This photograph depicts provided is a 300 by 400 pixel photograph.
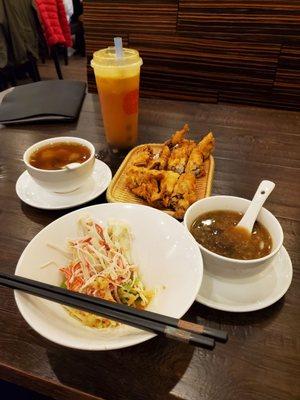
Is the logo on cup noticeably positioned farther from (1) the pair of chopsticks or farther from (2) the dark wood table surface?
(1) the pair of chopsticks

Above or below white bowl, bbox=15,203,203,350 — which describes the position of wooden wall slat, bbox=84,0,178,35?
above

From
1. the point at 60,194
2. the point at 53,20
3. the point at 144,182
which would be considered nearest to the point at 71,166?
the point at 60,194

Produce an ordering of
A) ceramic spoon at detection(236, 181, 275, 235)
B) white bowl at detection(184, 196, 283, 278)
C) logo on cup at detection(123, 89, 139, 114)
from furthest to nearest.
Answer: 1. logo on cup at detection(123, 89, 139, 114)
2. ceramic spoon at detection(236, 181, 275, 235)
3. white bowl at detection(184, 196, 283, 278)

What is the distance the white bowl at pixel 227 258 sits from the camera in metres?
0.66

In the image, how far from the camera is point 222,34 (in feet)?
6.58

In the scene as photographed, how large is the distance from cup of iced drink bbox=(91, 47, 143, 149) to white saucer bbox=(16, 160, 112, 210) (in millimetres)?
217

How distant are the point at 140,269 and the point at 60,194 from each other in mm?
393

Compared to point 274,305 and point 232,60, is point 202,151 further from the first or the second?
point 232,60

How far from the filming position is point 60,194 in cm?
100

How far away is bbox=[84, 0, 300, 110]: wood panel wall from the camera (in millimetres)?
1930

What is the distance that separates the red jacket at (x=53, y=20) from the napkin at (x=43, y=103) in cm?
263

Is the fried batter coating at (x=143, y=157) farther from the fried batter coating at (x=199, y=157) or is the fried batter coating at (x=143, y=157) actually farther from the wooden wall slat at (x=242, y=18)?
the wooden wall slat at (x=242, y=18)

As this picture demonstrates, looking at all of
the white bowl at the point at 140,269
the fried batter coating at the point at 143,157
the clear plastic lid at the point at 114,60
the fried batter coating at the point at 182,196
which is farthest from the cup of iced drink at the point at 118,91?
the white bowl at the point at 140,269

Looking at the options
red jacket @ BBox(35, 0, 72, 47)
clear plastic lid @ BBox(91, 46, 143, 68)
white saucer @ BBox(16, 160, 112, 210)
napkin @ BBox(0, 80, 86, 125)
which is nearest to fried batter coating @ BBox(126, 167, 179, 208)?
white saucer @ BBox(16, 160, 112, 210)
